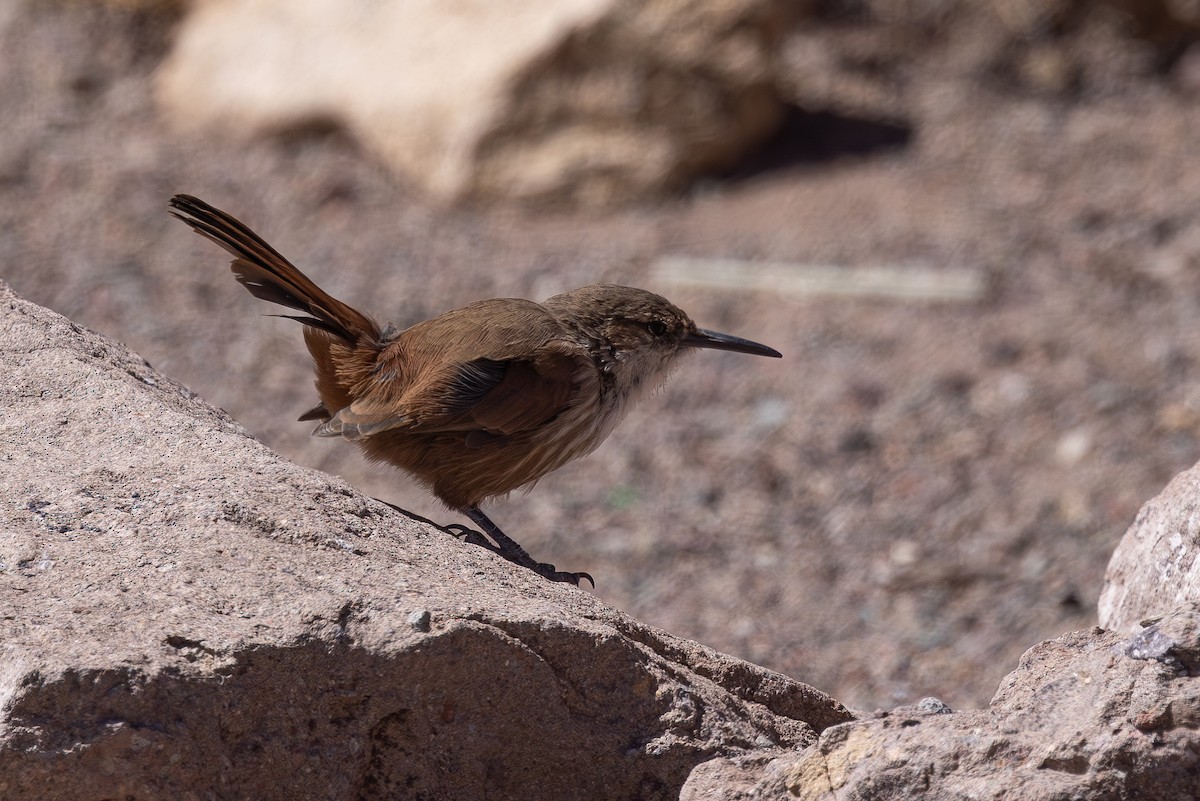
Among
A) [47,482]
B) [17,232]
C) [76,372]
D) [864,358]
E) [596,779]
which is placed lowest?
[596,779]

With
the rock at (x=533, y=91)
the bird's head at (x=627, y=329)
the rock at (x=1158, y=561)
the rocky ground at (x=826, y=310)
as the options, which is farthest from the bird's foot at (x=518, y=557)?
the rock at (x=533, y=91)

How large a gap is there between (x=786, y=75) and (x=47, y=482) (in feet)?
21.9

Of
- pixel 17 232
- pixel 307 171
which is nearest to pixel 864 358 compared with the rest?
pixel 307 171

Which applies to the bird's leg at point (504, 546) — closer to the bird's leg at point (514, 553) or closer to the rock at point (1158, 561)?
the bird's leg at point (514, 553)

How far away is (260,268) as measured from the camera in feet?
11.6

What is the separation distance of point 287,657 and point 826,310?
199 inches

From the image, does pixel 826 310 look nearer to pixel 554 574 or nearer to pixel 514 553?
pixel 514 553

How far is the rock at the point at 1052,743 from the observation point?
6.90 feet

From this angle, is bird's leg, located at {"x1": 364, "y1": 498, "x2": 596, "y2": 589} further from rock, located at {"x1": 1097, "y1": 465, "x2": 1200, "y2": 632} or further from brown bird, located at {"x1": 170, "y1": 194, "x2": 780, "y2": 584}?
rock, located at {"x1": 1097, "y1": 465, "x2": 1200, "y2": 632}

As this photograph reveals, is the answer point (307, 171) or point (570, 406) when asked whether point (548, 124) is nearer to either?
point (307, 171)

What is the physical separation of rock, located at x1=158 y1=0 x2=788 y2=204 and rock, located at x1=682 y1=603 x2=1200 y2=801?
561 cm

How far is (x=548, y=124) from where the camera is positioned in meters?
7.57

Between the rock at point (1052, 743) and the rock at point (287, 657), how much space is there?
1.01ft

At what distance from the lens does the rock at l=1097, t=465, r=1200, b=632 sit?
112 inches
